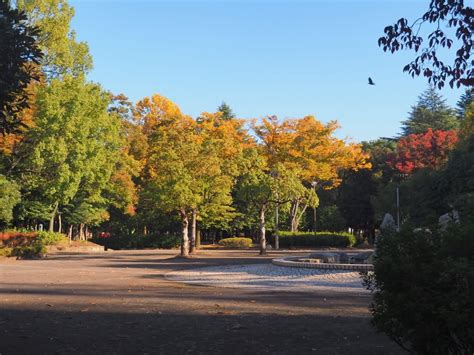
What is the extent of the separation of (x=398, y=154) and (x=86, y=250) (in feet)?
102

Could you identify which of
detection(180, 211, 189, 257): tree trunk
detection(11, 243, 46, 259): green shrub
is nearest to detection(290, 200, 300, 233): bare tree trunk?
detection(180, 211, 189, 257): tree trunk

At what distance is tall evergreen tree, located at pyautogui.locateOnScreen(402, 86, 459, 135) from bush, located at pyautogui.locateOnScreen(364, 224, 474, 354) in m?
76.1

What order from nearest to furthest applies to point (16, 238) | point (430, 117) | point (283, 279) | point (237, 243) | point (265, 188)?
point (283, 279) < point (265, 188) < point (16, 238) < point (237, 243) < point (430, 117)

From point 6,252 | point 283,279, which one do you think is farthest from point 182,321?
point 6,252

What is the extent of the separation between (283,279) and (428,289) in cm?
1292

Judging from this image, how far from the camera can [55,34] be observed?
1337 inches

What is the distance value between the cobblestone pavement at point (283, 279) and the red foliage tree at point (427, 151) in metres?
32.3

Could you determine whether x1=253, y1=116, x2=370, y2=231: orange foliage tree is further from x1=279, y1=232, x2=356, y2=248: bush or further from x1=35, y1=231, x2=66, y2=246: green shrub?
x1=35, y1=231, x2=66, y2=246: green shrub

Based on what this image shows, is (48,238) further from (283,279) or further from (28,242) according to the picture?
(283,279)

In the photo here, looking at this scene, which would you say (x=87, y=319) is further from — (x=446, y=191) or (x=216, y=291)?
(x=446, y=191)

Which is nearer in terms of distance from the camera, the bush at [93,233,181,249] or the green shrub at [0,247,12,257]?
the green shrub at [0,247,12,257]

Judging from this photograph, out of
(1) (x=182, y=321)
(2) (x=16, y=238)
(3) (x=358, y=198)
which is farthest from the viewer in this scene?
(3) (x=358, y=198)

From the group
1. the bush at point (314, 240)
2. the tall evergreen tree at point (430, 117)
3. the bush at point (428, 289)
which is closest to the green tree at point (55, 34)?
the bush at point (314, 240)

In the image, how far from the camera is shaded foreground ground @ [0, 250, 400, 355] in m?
6.52
